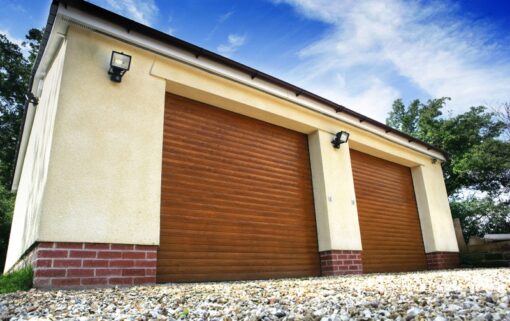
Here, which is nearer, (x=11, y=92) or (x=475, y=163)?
(x=475, y=163)

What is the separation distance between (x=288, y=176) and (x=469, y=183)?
41.6 feet

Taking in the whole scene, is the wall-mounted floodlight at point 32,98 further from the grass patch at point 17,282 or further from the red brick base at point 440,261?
the red brick base at point 440,261

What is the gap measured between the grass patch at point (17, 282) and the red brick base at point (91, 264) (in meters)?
0.12

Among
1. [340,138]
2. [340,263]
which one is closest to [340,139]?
[340,138]

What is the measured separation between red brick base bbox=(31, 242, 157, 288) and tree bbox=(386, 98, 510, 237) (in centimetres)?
1298

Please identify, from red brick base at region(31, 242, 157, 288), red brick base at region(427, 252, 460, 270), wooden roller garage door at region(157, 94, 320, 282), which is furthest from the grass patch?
red brick base at region(427, 252, 460, 270)

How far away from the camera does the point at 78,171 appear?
153 inches

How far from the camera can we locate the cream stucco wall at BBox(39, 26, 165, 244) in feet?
12.3

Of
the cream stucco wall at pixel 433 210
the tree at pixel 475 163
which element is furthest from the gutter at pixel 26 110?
the tree at pixel 475 163

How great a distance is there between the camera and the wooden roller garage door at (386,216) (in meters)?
7.49

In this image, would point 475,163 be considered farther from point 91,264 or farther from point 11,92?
point 11,92

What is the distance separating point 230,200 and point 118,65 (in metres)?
2.66

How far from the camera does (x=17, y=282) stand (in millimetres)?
3387

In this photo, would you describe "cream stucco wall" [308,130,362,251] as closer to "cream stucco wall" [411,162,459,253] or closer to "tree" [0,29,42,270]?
"cream stucco wall" [411,162,459,253]
